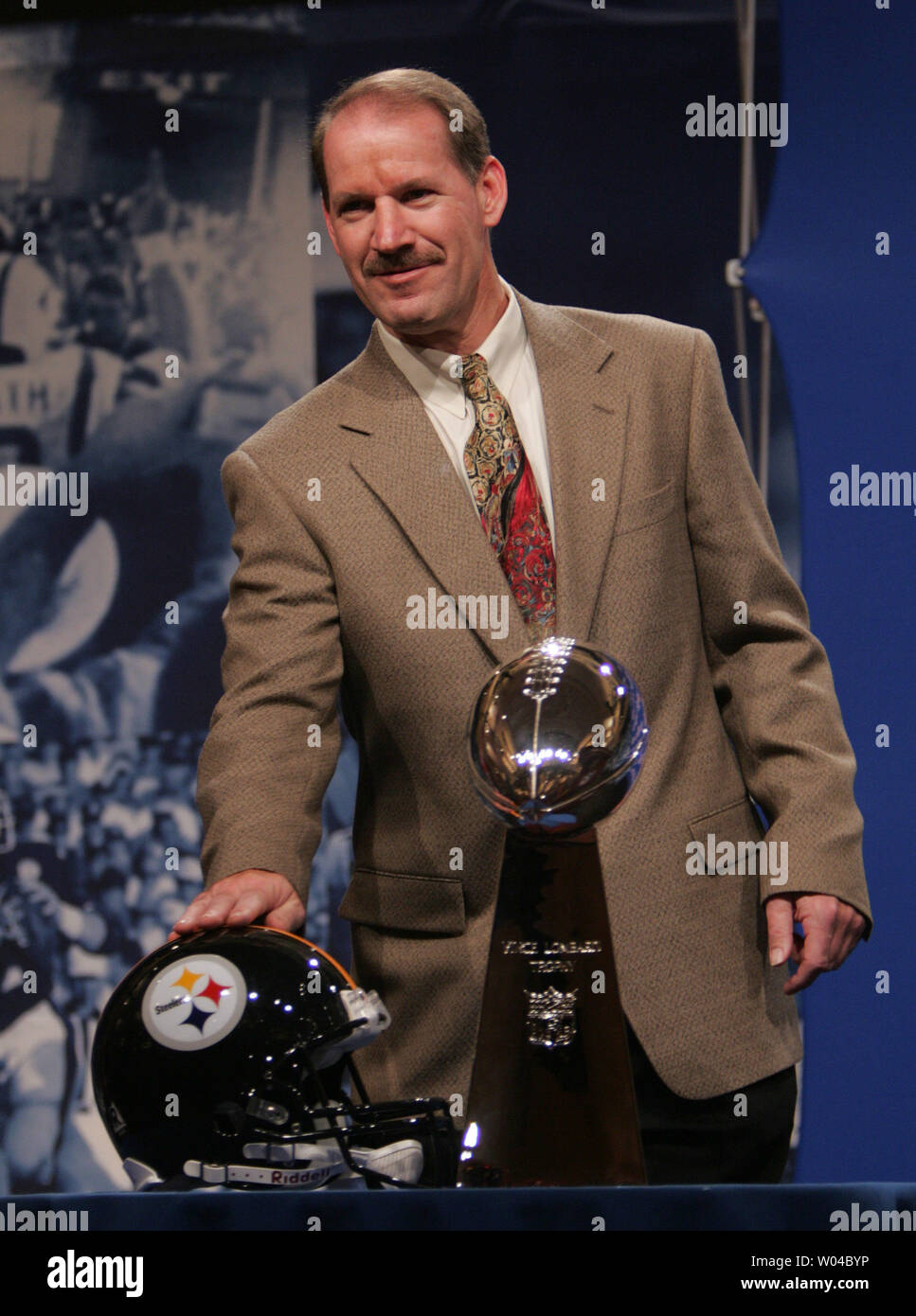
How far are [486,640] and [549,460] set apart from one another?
0.26 meters

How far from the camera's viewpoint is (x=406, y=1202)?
2.72 feet

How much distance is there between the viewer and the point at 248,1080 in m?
1.30

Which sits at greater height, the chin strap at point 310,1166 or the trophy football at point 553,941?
the trophy football at point 553,941

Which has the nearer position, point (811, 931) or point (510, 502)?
point (811, 931)

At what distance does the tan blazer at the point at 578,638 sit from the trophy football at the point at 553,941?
24.4 inches

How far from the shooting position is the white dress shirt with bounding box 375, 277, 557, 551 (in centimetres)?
198

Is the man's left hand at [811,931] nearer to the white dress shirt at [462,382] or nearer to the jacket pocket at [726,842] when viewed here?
the jacket pocket at [726,842]

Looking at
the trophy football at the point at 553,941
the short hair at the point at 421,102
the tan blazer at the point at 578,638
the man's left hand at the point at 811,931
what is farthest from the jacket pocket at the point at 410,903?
the short hair at the point at 421,102

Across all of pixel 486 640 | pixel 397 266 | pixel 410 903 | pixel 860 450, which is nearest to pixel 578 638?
pixel 486 640

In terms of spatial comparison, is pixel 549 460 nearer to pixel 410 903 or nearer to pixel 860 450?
pixel 410 903

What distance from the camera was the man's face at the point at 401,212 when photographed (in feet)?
6.22

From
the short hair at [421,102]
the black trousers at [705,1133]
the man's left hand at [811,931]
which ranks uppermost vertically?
the short hair at [421,102]

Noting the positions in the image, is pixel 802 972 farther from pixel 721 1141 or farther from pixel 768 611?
pixel 768 611

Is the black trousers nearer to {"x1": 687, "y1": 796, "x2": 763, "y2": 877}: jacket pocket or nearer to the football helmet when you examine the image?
{"x1": 687, "y1": 796, "x2": 763, "y2": 877}: jacket pocket
